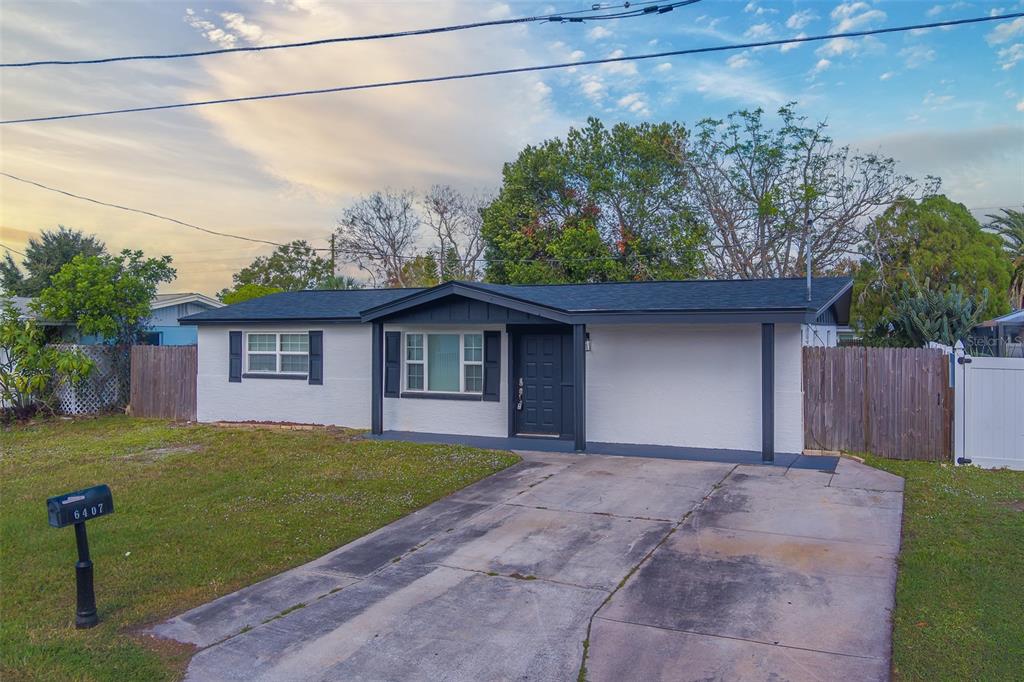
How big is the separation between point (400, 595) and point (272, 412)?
11.0 metres

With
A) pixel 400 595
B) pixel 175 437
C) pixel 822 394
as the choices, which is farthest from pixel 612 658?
pixel 175 437

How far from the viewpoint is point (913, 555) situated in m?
6.33

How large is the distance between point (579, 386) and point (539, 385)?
1.31 meters

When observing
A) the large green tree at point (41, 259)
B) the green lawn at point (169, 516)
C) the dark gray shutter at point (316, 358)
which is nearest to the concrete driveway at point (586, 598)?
the green lawn at point (169, 516)

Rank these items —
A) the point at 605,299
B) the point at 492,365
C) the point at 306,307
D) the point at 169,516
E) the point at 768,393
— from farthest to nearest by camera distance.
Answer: the point at 306,307, the point at 492,365, the point at 605,299, the point at 768,393, the point at 169,516

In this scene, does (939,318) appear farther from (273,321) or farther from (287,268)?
(287,268)

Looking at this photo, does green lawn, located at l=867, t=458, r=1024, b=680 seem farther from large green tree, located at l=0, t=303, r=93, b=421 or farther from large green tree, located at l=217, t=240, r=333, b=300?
large green tree, located at l=217, t=240, r=333, b=300

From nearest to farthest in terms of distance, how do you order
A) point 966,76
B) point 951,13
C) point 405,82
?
point 951,13 < point 405,82 < point 966,76

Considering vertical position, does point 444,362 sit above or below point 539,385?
above

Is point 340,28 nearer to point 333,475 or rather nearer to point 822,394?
point 333,475

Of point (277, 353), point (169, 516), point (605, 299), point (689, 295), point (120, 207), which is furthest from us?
point (120, 207)

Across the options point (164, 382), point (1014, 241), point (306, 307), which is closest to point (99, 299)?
point (164, 382)

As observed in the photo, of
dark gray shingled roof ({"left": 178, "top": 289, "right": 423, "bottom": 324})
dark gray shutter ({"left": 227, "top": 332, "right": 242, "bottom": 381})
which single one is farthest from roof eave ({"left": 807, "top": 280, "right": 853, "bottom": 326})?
dark gray shutter ({"left": 227, "top": 332, "right": 242, "bottom": 381})

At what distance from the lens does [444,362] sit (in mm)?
13922
